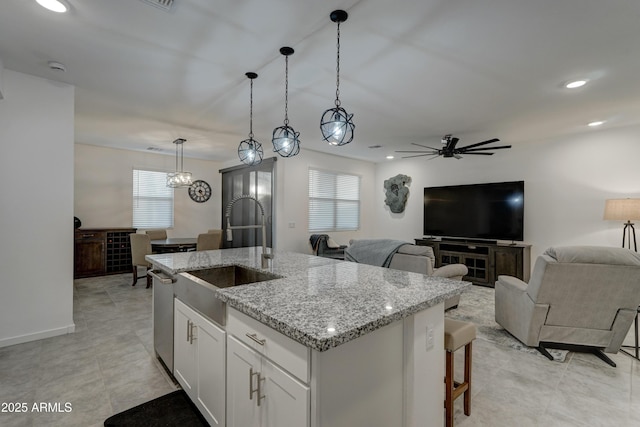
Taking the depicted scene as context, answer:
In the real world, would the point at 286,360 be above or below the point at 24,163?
below

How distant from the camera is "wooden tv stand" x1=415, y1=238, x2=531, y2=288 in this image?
16.6 ft

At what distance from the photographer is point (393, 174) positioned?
7.42 metres

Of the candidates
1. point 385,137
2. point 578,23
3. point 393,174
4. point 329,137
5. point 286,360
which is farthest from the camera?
point 393,174

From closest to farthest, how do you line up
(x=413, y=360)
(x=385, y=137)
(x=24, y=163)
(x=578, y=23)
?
(x=413, y=360), (x=578, y=23), (x=24, y=163), (x=385, y=137)

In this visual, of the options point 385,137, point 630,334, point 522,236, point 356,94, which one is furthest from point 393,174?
point 630,334

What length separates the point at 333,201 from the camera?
22.5 ft

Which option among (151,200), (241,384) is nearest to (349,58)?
(241,384)

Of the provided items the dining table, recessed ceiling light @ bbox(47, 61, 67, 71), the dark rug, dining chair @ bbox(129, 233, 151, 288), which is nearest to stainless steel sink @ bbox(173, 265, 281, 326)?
the dark rug

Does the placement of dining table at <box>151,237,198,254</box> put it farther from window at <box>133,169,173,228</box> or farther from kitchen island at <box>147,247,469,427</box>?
kitchen island at <box>147,247,469,427</box>

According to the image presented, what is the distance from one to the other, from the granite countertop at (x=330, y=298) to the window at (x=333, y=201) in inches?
166

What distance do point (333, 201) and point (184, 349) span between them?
5.13 meters

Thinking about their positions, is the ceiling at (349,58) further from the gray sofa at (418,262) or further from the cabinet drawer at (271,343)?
the cabinet drawer at (271,343)

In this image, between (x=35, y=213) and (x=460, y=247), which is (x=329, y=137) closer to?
(x=35, y=213)

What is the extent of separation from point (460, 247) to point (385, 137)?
2.67 meters
